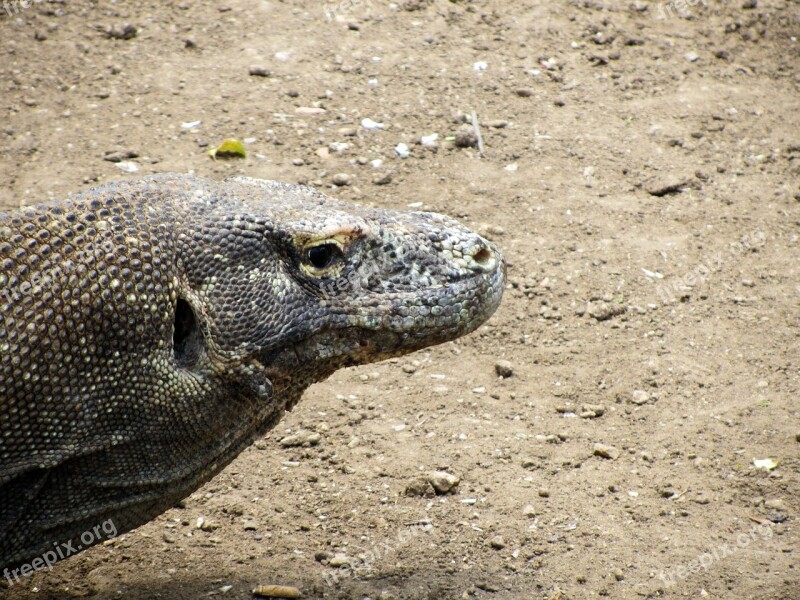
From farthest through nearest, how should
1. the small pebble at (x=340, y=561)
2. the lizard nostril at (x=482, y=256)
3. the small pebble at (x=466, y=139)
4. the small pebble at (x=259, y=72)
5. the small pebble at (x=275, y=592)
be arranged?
the small pebble at (x=259, y=72)
the small pebble at (x=466, y=139)
the small pebble at (x=340, y=561)
the small pebble at (x=275, y=592)
the lizard nostril at (x=482, y=256)

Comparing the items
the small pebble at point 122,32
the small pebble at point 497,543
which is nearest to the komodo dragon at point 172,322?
the small pebble at point 497,543

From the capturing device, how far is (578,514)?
187 inches

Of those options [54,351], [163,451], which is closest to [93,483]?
[163,451]

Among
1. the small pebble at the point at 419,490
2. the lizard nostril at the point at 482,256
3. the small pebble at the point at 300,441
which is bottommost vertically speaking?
the small pebble at the point at 300,441

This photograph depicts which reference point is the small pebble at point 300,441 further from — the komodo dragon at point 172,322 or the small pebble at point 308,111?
the small pebble at point 308,111

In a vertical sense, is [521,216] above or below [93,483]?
below

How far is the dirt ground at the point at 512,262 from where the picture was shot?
452 cm

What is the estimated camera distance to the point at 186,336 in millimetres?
3361

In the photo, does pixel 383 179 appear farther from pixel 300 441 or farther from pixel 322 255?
pixel 322 255

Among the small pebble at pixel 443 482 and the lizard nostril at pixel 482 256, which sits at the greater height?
the lizard nostril at pixel 482 256

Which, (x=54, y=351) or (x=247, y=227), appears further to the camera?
(x=247, y=227)

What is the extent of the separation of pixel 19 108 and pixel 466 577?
588 cm

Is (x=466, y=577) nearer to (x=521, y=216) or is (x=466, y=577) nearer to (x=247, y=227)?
(x=247, y=227)

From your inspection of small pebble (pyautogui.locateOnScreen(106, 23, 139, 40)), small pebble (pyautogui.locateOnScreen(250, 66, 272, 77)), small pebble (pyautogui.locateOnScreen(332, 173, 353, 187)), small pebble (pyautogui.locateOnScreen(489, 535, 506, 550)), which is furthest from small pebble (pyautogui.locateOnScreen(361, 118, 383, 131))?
small pebble (pyautogui.locateOnScreen(489, 535, 506, 550))
